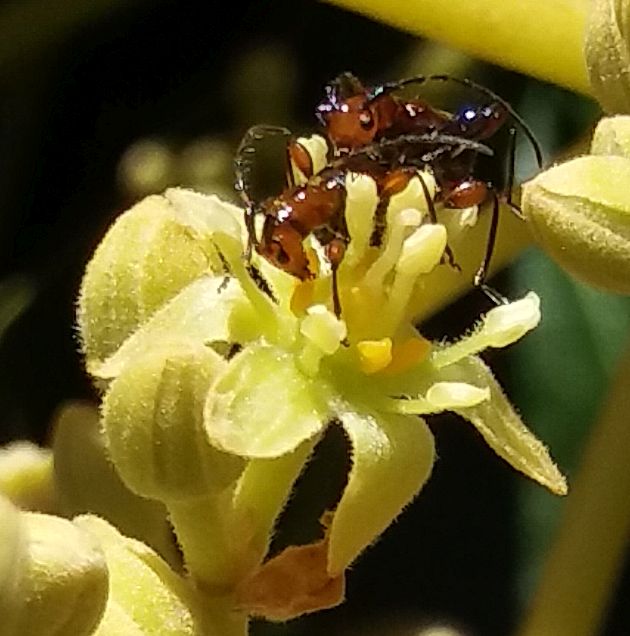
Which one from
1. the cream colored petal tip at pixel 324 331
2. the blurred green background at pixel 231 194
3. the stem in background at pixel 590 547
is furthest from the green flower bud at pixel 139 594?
the blurred green background at pixel 231 194

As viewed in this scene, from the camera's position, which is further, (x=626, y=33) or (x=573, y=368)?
(x=573, y=368)

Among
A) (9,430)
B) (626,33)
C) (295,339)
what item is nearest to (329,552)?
(295,339)

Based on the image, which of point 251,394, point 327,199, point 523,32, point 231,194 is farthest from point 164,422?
point 231,194

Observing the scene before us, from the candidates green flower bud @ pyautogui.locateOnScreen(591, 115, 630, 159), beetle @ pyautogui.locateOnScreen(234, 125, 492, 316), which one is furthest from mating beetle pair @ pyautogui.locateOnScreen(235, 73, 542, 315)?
green flower bud @ pyautogui.locateOnScreen(591, 115, 630, 159)

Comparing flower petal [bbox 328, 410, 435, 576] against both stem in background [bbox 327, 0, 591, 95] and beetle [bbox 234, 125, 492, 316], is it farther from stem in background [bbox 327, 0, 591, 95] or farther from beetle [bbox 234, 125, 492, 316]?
stem in background [bbox 327, 0, 591, 95]

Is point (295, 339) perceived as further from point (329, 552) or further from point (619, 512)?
point (619, 512)

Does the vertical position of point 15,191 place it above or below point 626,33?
below
